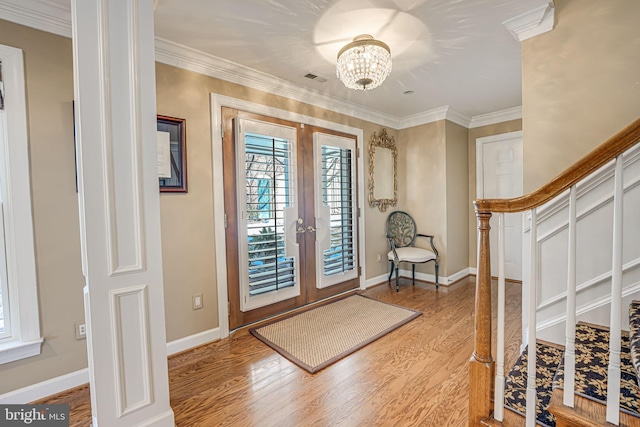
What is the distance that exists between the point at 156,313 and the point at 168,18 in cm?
193

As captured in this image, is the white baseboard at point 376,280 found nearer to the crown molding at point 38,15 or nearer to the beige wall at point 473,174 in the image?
the beige wall at point 473,174

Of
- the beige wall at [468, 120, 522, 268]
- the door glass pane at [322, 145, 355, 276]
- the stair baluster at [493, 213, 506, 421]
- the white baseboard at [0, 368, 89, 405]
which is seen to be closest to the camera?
the stair baluster at [493, 213, 506, 421]

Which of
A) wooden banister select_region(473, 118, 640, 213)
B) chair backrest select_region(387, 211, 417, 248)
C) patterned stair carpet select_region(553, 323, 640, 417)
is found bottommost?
patterned stair carpet select_region(553, 323, 640, 417)

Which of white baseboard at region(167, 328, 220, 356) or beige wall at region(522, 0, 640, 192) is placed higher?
beige wall at region(522, 0, 640, 192)

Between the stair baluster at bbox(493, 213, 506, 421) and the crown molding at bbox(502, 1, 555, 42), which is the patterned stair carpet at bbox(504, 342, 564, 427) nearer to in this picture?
the stair baluster at bbox(493, 213, 506, 421)

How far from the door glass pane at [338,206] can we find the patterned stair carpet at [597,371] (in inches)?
94.3

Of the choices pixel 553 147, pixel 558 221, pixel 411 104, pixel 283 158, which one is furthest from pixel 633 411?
pixel 411 104

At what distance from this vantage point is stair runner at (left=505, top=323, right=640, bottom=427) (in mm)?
1160

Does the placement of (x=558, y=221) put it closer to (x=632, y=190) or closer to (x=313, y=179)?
(x=632, y=190)

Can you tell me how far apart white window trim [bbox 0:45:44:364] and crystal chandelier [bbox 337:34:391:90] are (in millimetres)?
2067

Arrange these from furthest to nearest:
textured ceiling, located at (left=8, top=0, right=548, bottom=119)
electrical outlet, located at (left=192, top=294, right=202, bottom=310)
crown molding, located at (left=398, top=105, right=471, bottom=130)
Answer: crown molding, located at (left=398, top=105, right=471, bottom=130) → electrical outlet, located at (left=192, top=294, right=202, bottom=310) → textured ceiling, located at (left=8, top=0, right=548, bottom=119)

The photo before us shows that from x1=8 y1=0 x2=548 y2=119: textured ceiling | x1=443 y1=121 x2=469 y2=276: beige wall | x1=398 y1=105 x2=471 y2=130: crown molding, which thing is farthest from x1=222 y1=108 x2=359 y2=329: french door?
Result: x1=443 y1=121 x2=469 y2=276: beige wall

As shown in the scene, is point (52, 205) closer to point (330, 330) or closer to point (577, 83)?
point (330, 330)

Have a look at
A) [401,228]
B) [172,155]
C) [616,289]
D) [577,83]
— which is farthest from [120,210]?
[401,228]
